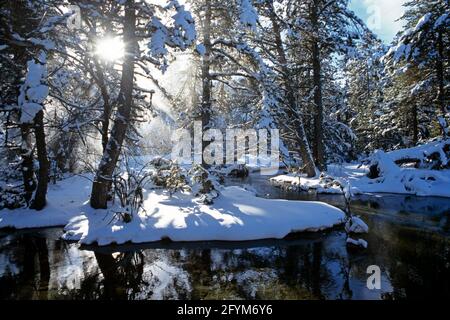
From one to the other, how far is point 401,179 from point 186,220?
13880mm

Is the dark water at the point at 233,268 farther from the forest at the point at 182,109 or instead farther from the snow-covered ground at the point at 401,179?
the snow-covered ground at the point at 401,179

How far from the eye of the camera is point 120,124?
1094cm

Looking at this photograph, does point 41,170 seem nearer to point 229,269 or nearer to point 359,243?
point 229,269

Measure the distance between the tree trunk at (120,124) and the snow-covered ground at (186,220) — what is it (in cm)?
68

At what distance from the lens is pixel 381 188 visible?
18.2 m

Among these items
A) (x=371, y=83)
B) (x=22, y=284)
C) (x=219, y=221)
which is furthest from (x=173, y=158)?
(x=371, y=83)

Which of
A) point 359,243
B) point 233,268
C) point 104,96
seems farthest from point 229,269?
point 104,96

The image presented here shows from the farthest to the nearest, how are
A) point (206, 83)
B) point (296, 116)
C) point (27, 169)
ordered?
point (296, 116) < point (206, 83) < point (27, 169)

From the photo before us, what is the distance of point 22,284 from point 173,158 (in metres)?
9.22

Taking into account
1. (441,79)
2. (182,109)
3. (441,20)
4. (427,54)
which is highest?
(441,20)

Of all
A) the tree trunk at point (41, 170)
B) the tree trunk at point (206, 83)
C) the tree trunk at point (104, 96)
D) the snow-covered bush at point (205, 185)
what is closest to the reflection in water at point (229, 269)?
the tree trunk at point (41, 170)

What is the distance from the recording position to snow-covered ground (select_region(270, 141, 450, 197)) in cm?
1742

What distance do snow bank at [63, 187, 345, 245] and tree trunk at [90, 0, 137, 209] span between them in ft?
2.25
